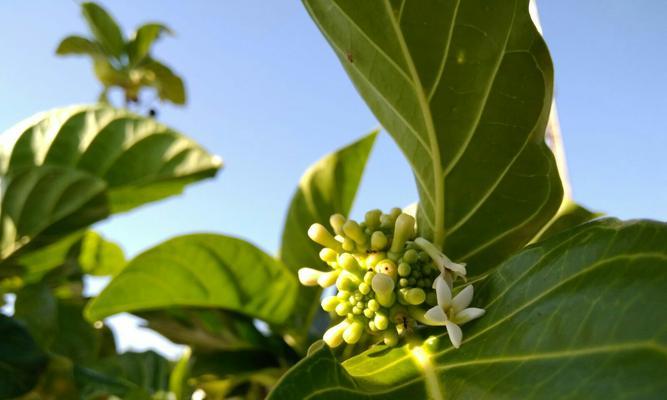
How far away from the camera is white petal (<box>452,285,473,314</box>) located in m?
0.71

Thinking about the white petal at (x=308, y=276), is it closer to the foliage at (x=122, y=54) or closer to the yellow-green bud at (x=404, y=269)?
the yellow-green bud at (x=404, y=269)

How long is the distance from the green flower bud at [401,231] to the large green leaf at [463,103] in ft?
0.16

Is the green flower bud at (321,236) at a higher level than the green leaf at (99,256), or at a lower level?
higher

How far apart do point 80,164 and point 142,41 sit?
1377 millimetres

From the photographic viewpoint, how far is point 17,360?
1312 millimetres

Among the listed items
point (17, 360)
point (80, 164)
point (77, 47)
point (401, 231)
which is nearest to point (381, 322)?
point (401, 231)

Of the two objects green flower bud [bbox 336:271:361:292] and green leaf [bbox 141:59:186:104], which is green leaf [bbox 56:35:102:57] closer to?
green leaf [bbox 141:59:186:104]

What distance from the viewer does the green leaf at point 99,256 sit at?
8.02 feet

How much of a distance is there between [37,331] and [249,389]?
0.63 metres

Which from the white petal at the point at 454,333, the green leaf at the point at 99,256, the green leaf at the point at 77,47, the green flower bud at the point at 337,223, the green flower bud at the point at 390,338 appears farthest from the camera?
the green leaf at the point at 77,47

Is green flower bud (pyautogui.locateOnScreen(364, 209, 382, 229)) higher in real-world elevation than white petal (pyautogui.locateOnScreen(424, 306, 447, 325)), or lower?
higher

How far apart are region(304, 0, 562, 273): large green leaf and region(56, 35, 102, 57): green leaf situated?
Result: 242cm

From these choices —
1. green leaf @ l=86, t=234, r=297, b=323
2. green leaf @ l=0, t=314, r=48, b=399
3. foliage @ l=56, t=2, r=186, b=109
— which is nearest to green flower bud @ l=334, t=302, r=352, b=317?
green leaf @ l=86, t=234, r=297, b=323

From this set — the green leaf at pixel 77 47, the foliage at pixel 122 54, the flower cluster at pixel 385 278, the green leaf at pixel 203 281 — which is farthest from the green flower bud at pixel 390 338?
the green leaf at pixel 77 47
